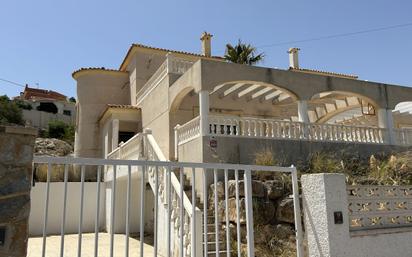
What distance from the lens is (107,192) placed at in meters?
17.1

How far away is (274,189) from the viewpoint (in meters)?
8.96

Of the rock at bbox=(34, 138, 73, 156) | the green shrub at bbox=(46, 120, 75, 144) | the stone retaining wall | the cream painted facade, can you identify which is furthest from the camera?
the green shrub at bbox=(46, 120, 75, 144)

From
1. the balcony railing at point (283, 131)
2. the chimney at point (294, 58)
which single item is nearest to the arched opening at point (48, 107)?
the chimney at point (294, 58)

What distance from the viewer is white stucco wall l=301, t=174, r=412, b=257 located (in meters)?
4.84

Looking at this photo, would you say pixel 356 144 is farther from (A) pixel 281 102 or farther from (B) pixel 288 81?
(A) pixel 281 102

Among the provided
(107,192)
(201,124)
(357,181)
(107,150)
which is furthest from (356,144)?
(107,150)

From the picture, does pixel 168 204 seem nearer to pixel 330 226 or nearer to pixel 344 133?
pixel 330 226

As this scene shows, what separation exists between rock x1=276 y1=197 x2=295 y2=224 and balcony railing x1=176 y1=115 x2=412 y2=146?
360cm

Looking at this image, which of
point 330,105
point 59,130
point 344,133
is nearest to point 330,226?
point 344,133

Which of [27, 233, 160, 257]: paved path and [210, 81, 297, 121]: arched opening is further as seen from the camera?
[210, 81, 297, 121]: arched opening

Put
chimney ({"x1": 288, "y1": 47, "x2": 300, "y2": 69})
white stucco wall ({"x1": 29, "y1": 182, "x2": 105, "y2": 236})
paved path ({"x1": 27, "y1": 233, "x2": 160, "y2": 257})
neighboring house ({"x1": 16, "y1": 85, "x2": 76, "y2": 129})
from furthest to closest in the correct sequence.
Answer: neighboring house ({"x1": 16, "y1": 85, "x2": 76, "y2": 129}) < chimney ({"x1": 288, "y1": 47, "x2": 300, "y2": 69}) < white stucco wall ({"x1": 29, "y1": 182, "x2": 105, "y2": 236}) < paved path ({"x1": 27, "y1": 233, "x2": 160, "y2": 257})

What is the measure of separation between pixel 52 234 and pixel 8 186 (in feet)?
43.3

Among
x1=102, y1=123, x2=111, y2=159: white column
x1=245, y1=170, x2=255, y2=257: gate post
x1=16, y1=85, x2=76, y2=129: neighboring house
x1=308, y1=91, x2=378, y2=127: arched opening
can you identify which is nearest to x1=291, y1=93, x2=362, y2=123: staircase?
x1=308, y1=91, x2=378, y2=127: arched opening

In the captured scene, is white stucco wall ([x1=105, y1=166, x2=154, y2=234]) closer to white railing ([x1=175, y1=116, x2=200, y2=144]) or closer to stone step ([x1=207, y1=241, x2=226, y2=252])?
white railing ([x1=175, y1=116, x2=200, y2=144])
